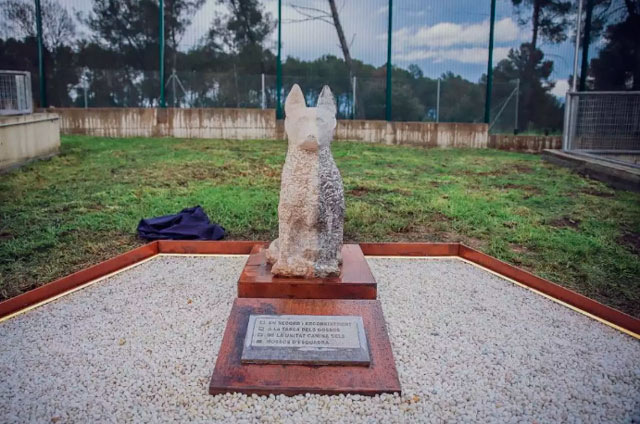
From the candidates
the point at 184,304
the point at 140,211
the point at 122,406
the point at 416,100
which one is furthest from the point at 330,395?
the point at 416,100

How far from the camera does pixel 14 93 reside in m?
11.4

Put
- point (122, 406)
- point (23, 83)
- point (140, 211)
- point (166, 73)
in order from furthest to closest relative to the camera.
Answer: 1. point (166, 73)
2. point (23, 83)
3. point (140, 211)
4. point (122, 406)

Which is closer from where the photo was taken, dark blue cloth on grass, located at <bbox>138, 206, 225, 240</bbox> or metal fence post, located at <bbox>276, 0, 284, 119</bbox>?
dark blue cloth on grass, located at <bbox>138, 206, 225, 240</bbox>

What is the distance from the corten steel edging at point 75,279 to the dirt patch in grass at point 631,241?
5.89 metres

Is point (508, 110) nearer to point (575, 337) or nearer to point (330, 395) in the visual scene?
point (575, 337)

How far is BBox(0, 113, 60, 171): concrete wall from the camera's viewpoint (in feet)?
32.5

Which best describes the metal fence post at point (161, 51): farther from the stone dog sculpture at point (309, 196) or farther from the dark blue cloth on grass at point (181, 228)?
the stone dog sculpture at point (309, 196)

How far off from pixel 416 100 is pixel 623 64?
603cm

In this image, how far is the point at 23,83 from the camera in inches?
460

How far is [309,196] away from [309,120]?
659 millimetres

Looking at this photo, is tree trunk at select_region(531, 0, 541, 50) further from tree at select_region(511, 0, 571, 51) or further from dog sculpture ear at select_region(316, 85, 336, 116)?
dog sculpture ear at select_region(316, 85, 336, 116)

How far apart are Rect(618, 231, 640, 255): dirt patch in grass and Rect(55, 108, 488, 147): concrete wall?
9330mm

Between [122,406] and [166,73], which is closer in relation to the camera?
[122,406]

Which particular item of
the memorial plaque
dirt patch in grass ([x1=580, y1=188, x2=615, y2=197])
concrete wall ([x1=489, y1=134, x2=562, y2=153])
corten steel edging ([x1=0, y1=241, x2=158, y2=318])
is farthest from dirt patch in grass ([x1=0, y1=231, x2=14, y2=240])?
concrete wall ([x1=489, y1=134, x2=562, y2=153])
